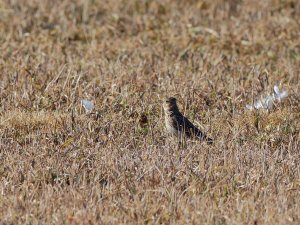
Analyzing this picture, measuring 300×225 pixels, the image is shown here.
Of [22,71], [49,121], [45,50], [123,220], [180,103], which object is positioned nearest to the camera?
[123,220]

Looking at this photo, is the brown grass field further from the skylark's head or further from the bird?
the skylark's head

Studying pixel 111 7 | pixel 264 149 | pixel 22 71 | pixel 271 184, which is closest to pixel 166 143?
pixel 264 149

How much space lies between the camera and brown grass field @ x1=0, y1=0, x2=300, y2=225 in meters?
7.13

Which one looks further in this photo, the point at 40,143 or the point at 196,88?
the point at 196,88

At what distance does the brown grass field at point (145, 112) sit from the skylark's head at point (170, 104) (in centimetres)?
24

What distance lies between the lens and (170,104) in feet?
30.6

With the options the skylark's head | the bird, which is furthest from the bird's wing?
the skylark's head

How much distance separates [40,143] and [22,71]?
2596mm

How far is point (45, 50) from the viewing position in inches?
493

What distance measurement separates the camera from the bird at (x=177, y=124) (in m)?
8.88

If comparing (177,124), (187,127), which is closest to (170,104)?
(177,124)

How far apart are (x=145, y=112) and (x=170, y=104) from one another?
1.54 ft

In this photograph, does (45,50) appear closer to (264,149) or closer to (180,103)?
(180,103)

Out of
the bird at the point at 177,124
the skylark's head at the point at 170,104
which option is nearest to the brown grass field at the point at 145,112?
the bird at the point at 177,124
